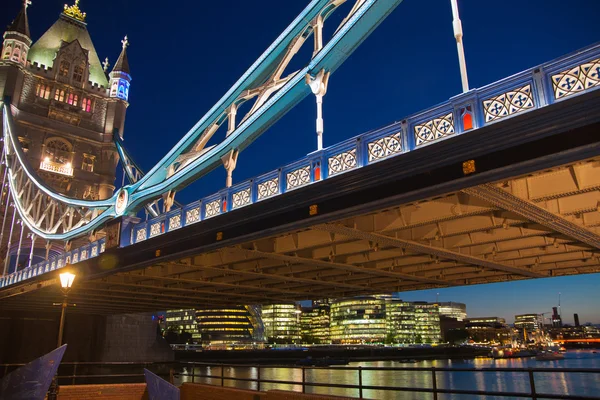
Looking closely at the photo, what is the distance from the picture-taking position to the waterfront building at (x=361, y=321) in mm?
167125

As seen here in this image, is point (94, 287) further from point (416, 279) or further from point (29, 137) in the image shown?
point (29, 137)

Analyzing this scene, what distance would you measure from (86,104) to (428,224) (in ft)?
206

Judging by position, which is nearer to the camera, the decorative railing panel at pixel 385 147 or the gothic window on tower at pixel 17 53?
the decorative railing panel at pixel 385 147

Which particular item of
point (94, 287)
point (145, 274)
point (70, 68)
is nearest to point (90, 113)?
point (70, 68)

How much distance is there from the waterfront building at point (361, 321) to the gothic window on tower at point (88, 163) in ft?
397

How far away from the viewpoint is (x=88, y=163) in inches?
2496

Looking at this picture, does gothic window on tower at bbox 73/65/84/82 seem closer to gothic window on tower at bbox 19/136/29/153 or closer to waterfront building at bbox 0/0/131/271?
waterfront building at bbox 0/0/131/271

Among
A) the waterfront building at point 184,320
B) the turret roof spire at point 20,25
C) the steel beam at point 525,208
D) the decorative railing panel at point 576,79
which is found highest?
the turret roof spire at point 20,25

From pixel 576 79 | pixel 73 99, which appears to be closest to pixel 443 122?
pixel 576 79

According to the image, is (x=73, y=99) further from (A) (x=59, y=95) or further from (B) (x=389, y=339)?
(B) (x=389, y=339)

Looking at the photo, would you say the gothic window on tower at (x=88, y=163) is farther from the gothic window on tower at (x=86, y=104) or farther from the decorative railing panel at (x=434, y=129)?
the decorative railing panel at (x=434, y=129)

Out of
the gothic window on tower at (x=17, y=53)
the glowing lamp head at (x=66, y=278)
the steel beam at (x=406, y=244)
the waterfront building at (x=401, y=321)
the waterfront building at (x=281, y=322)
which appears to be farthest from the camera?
the waterfront building at (x=401, y=321)

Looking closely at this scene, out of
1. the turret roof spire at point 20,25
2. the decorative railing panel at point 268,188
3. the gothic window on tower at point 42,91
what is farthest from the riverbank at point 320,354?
the decorative railing panel at point 268,188

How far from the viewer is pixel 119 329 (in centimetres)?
5081
